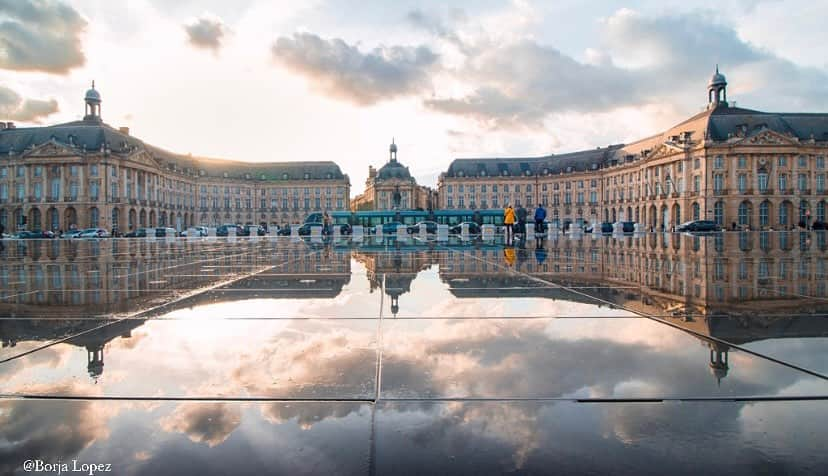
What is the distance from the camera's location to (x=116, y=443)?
2.04 m

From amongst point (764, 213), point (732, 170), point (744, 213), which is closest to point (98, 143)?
point (732, 170)

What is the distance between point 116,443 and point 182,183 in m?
107

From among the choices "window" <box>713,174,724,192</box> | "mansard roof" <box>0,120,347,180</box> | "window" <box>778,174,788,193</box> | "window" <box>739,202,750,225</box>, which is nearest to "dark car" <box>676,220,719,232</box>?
"window" <box>713,174,724,192</box>

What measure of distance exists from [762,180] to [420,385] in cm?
8566

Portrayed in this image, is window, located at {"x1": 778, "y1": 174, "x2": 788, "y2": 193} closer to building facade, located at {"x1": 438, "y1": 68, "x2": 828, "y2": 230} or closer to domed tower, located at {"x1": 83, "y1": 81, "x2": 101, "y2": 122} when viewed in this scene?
building facade, located at {"x1": 438, "y1": 68, "x2": 828, "y2": 230}

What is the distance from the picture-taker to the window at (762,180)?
231 ft

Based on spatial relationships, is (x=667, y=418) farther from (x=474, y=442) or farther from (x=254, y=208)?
(x=254, y=208)

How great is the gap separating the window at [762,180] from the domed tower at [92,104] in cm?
10297

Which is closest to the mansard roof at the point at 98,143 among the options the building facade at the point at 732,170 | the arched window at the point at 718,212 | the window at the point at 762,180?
the building facade at the point at 732,170

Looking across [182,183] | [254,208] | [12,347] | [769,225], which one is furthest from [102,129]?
[769,225]

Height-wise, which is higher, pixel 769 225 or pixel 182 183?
pixel 182 183

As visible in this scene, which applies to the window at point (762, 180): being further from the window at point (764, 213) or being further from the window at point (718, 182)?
the window at point (718, 182)

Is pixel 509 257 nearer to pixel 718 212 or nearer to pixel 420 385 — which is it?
pixel 420 385

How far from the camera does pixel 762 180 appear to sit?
70.8 metres
